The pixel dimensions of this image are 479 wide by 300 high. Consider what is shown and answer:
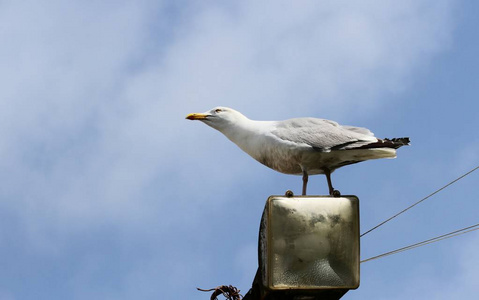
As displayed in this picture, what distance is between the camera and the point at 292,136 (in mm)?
6090

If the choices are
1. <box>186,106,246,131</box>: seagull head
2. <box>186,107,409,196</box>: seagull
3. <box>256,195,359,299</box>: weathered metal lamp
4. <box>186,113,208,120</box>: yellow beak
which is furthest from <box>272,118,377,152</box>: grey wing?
<box>256,195,359,299</box>: weathered metal lamp

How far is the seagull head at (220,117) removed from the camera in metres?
6.66

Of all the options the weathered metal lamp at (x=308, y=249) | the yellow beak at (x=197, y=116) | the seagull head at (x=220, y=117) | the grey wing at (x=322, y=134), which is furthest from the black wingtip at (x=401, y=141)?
the yellow beak at (x=197, y=116)

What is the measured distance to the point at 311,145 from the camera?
5.98m

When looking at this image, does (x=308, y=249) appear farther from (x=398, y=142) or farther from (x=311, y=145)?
(x=398, y=142)

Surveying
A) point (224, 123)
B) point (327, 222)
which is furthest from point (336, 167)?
point (327, 222)

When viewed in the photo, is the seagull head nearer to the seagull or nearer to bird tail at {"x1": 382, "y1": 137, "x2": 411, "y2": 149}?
the seagull

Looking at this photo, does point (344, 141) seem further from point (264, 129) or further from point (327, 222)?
point (327, 222)

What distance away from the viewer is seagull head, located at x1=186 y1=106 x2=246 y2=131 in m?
6.66

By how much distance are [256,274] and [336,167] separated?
1.64 m

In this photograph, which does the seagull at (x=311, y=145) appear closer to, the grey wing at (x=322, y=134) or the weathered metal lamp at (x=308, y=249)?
the grey wing at (x=322, y=134)

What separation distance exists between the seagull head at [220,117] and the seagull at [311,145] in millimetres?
251

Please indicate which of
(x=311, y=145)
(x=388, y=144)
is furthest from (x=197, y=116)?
(x=388, y=144)

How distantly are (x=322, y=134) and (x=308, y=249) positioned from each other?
65.3 inches
